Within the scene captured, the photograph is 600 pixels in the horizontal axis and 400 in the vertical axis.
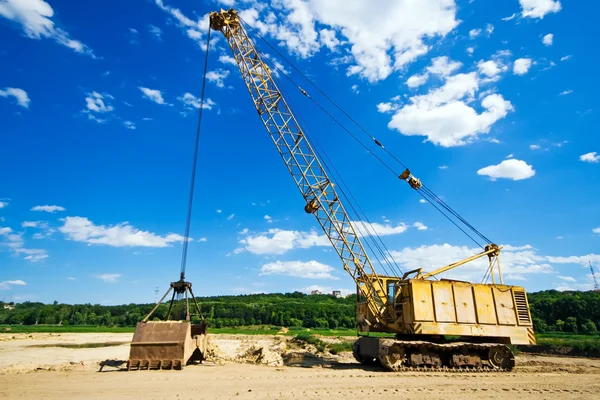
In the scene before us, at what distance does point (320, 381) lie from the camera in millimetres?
11906

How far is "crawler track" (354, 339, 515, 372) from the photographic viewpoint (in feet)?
49.3

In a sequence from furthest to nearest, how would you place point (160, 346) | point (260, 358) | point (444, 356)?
point (260, 358) → point (444, 356) → point (160, 346)

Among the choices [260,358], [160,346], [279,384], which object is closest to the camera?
[279,384]

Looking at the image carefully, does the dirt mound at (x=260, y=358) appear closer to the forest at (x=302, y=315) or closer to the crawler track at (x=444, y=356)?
the crawler track at (x=444, y=356)

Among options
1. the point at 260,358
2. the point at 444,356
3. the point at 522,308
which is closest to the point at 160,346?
the point at 260,358

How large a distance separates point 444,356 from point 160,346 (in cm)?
1197

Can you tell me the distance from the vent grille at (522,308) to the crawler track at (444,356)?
2110 mm

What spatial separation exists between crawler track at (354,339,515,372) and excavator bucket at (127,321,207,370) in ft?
27.2

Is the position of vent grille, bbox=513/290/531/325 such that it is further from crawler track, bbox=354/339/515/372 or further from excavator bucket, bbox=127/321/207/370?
excavator bucket, bbox=127/321/207/370

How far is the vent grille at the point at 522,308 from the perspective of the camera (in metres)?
17.2

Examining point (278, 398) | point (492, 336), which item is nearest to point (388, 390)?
point (278, 398)

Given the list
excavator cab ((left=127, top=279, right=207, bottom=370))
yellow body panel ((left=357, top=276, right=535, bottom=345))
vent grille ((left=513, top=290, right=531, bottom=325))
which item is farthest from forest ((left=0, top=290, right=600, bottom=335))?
vent grille ((left=513, top=290, right=531, bottom=325))

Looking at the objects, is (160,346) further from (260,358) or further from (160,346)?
(260,358)

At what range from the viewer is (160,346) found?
13.4m
